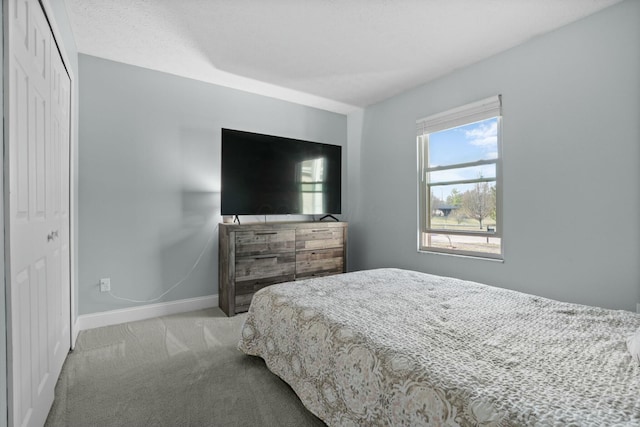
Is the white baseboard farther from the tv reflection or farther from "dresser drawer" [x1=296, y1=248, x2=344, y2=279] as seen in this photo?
the tv reflection

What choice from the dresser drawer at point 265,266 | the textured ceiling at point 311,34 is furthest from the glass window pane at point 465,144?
the dresser drawer at point 265,266

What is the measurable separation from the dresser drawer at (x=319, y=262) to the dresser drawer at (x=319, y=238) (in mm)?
62

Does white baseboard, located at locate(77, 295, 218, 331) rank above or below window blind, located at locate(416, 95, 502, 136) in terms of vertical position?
below

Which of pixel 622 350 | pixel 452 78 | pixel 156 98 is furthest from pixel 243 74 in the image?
pixel 622 350

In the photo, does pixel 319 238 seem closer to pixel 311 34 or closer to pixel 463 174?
pixel 463 174

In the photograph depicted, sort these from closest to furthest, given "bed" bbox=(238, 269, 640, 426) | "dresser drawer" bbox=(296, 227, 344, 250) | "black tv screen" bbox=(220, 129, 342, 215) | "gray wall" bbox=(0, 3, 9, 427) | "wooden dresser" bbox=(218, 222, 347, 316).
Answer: "bed" bbox=(238, 269, 640, 426) → "gray wall" bbox=(0, 3, 9, 427) → "wooden dresser" bbox=(218, 222, 347, 316) → "black tv screen" bbox=(220, 129, 342, 215) → "dresser drawer" bbox=(296, 227, 344, 250)

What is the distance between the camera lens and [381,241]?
3.96 m

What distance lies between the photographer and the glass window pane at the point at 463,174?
293 cm

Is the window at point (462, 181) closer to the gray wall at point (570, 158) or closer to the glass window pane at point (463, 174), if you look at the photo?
the glass window pane at point (463, 174)

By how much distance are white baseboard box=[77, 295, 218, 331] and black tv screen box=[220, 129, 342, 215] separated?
1015 millimetres

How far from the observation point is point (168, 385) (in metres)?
1.87

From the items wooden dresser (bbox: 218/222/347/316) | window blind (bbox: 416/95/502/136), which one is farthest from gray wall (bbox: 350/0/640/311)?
wooden dresser (bbox: 218/222/347/316)

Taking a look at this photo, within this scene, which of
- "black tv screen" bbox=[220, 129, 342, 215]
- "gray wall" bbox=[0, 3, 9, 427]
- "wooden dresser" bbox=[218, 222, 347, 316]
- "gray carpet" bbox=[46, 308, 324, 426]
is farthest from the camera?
"black tv screen" bbox=[220, 129, 342, 215]

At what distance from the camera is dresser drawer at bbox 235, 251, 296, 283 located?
3.16 meters
